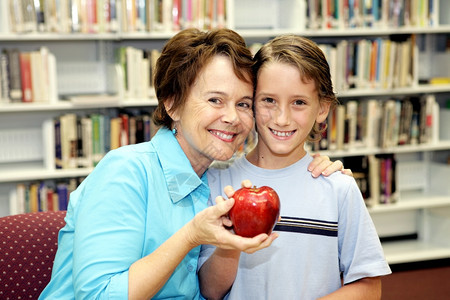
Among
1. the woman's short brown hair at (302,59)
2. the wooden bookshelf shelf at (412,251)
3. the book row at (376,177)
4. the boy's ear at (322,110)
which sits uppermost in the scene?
the woman's short brown hair at (302,59)

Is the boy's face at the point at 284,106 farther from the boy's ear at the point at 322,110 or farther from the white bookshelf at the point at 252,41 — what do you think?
the white bookshelf at the point at 252,41

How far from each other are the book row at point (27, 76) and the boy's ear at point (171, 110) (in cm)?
196

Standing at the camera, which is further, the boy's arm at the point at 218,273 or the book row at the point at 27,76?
the book row at the point at 27,76

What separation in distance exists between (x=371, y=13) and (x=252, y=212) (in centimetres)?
290

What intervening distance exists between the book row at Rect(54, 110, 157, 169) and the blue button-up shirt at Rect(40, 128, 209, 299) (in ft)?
6.24

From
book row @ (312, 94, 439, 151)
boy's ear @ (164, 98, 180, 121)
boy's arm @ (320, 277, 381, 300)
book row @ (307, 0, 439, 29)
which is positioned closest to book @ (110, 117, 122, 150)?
book row @ (312, 94, 439, 151)

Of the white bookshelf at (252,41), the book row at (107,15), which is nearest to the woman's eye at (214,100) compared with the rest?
the white bookshelf at (252,41)

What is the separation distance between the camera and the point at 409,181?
4332 mm

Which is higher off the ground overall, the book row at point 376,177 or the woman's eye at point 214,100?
the woman's eye at point 214,100

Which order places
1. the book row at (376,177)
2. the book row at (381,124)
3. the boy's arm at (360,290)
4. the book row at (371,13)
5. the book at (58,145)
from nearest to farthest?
the boy's arm at (360,290) → the book at (58,145) → the book row at (371,13) → the book row at (381,124) → the book row at (376,177)

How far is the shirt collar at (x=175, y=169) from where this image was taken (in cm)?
136

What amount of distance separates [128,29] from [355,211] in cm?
228

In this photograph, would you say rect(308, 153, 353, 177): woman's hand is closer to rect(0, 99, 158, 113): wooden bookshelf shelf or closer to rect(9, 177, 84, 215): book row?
rect(0, 99, 158, 113): wooden bookshelf shelf

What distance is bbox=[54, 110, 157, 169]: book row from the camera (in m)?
3.27
